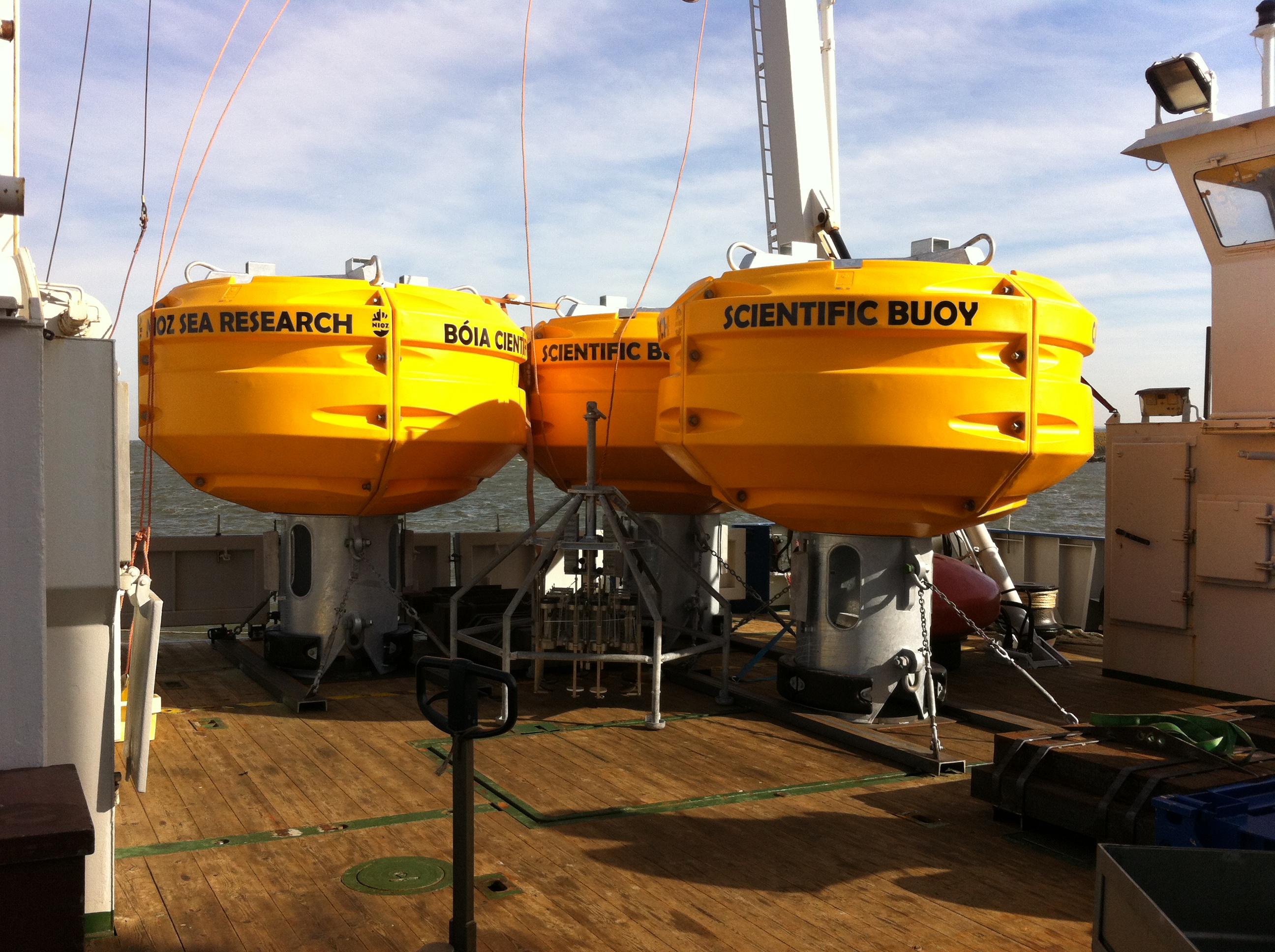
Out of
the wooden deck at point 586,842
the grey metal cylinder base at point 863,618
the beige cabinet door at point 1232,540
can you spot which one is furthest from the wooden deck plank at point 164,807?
the beige cabinet door at point 1232,540

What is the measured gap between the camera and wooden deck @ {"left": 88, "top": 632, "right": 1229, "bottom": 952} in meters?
3.64

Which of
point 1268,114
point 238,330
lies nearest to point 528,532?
point 238,330

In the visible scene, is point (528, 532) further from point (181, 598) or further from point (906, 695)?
point (181, 598)

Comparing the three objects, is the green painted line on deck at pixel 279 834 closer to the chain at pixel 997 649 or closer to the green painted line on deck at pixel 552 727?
the green painted line on deck at pixel 552 727

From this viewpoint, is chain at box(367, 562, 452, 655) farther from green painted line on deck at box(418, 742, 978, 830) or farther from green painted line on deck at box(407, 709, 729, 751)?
green painted line on deck at box(418, 742, 978, 830)

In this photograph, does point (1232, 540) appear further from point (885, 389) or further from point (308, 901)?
point (308, 901)

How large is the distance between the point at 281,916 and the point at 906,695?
382 centimetres

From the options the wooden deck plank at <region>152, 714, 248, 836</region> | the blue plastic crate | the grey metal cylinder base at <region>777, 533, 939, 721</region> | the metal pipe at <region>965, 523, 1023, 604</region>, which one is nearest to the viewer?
the blue plastic crate

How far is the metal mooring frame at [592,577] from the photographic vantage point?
6512mm

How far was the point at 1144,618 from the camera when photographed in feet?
25.0

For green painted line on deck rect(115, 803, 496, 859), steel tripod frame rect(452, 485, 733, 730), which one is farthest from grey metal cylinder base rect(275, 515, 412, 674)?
green painted line on deck rect(115, 803, 496, 859)

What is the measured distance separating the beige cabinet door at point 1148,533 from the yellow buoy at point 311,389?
14.3ft

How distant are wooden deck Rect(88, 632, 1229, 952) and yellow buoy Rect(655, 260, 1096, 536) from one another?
1357 mm

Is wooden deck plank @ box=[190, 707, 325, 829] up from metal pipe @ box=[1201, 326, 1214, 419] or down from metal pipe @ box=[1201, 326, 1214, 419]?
down
